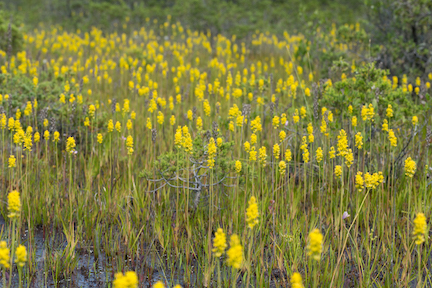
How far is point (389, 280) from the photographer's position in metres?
2.88

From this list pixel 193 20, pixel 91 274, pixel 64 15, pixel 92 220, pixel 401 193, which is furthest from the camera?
pixel 64 15

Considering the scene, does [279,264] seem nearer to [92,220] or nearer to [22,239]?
[92,220]

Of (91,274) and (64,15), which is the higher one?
(64,15)

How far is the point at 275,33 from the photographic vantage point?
46.9ft

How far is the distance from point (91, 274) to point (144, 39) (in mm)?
10574

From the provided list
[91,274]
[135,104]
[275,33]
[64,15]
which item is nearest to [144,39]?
[275,33]

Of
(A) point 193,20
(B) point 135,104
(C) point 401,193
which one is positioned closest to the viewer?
(C) point 401,193

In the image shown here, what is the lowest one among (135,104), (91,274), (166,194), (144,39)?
(91,274)

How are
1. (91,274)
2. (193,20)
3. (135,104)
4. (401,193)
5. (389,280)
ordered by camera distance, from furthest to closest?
(193,20) → (135,104) → (401,193) → (91,274) → (389,280)

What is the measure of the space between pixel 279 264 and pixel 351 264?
2.06 feet

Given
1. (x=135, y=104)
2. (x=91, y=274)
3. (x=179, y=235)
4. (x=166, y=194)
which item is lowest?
(x=91, y=274)

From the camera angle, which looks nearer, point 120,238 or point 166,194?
point 120,238

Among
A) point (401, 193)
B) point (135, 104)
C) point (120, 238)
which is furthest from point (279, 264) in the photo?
point (135, 104)

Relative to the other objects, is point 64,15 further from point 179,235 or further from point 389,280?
point 389,280
